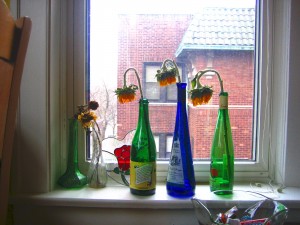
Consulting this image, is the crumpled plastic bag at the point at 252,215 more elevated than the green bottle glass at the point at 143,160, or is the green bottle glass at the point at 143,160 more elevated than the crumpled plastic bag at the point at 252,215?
the green bottle glass at the point at 143,160

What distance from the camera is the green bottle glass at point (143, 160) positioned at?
2.96 feet

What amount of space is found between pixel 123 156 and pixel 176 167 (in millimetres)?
201

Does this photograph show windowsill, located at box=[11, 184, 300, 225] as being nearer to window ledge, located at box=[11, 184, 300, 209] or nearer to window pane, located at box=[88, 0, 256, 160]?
window ledge, located at box=[11, 184, 300, 209]

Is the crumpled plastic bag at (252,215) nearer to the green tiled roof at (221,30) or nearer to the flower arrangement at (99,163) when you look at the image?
the flower arrangement at (99,163)

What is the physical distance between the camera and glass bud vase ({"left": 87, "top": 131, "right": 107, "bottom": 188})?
990mm

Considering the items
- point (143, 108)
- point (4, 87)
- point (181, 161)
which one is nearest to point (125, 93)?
point (143, 108)

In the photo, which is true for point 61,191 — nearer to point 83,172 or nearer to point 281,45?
point 83,172

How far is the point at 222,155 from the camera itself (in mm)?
967

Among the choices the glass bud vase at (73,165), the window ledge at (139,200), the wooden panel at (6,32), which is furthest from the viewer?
the glass bud vase at (73,165)

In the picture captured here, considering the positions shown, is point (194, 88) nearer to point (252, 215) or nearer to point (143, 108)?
point (143, 108)

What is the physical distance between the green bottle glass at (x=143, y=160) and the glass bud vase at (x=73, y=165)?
194 mm

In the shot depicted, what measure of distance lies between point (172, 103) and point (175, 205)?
38cm

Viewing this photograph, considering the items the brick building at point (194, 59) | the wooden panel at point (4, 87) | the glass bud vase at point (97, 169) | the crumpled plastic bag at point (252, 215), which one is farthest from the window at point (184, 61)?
the wooden panel at point (4, 87)

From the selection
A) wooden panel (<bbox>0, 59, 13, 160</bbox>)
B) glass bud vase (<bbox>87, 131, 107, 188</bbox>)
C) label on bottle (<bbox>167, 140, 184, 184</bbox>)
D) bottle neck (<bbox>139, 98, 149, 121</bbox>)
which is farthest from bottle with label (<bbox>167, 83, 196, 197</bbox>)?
wooden panel (<bbox>0, 59, 13, 160</bbox>)
